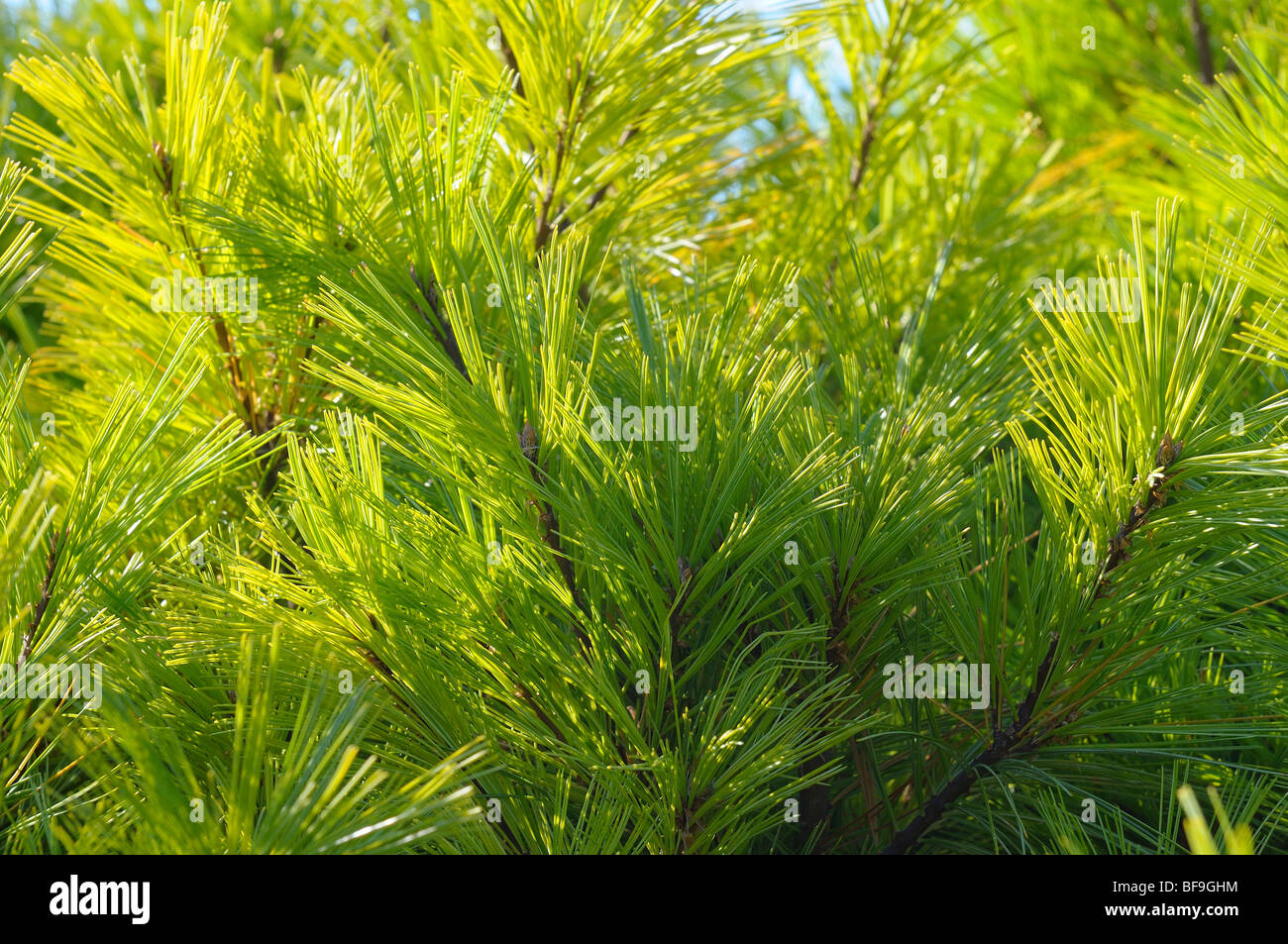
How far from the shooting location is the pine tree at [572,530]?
0.58 meters

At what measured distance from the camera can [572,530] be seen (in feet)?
2.01

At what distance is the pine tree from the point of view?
0.58m

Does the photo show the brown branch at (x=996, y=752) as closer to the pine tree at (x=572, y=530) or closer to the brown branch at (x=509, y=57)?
the pine tree at (x=572, y=530)

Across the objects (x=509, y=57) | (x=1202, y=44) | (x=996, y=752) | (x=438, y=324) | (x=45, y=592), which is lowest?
(x=996, y=752)

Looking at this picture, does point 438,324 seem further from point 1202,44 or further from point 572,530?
point 1202,44

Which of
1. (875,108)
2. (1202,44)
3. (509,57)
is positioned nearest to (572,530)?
(509,57)

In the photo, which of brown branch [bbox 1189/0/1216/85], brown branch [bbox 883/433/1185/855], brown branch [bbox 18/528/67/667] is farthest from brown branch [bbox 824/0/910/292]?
brown branch [bbox 18/528/67/667]

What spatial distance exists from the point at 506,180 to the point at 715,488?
37 centimetres

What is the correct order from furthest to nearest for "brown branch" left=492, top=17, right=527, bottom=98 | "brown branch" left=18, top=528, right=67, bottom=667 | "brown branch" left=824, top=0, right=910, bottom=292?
"brown branch" left=824, top=0, right=910, bottom=292 → "brown branch" left=492, top=17, right=527, bottom=98 → "brown branch" left=18, top=528, right=67, bottom=667

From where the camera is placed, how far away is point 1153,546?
619 millimetres

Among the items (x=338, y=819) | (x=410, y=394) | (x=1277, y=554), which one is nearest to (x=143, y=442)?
(x=410, y=394)

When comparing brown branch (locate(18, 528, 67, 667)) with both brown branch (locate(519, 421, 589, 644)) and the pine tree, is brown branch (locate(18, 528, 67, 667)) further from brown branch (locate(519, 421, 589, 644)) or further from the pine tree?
brown branch (locate(519, 421, 589, 644))

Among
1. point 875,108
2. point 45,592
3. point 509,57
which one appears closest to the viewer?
point 45,592
